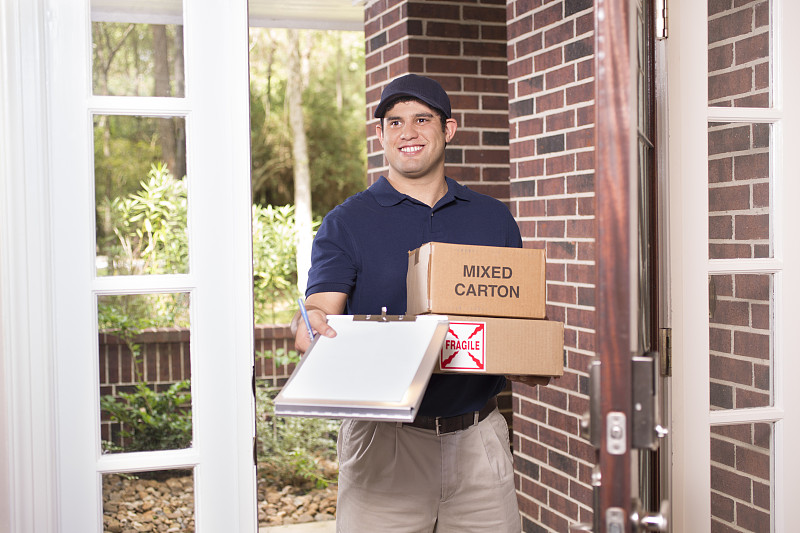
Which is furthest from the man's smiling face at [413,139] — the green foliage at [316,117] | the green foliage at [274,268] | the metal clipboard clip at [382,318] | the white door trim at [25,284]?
the green foliage at [316,117]

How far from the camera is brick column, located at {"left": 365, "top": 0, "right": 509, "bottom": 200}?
149 inches

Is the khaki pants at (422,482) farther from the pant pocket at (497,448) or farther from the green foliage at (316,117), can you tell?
the green foliage at (316,117)

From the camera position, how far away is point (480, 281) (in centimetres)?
180

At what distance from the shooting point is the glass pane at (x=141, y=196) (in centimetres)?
196

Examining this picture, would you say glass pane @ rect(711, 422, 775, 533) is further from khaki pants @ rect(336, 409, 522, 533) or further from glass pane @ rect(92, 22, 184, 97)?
glass pane @ rect(92, 22, 184, 97)

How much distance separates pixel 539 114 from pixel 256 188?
28.5 ft

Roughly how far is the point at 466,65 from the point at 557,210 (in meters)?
1.35

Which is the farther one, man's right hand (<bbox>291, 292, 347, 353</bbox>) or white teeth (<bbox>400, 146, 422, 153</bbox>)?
white teeth (<bbox>400, 146, 422, 153</bbox>)

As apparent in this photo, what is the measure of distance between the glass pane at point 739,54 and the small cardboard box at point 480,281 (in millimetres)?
706

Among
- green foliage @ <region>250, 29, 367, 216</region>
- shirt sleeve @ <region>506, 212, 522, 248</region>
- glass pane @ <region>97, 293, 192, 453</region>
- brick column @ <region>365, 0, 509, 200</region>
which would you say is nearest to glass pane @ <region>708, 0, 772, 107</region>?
shirt sleeve @ <region>506, 212, 522, 248</region>

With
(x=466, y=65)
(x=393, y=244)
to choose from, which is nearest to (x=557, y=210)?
(x=393, y=244)

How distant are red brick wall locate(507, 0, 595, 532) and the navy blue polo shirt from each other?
1.77ft

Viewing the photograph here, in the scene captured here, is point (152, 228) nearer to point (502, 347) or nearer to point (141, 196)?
point (141, 196)

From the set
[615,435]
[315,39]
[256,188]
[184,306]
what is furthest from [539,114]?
[315,39]
